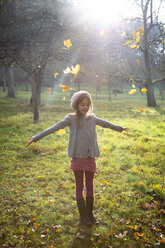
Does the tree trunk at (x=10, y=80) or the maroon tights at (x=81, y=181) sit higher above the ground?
the tree trunk at (x=10, y=80)

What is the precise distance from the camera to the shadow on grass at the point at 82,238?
285 centimetres

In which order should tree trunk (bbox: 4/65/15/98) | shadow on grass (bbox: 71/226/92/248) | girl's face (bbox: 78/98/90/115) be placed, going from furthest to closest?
tree trunk (bbox: 4/65/15/98), girl's face (bbox: 78/98/90/115), shadow on grass (bbox: 71/226/92/248)

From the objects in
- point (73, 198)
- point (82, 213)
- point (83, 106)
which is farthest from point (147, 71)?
point (82, 213)

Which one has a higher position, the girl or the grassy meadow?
the girl

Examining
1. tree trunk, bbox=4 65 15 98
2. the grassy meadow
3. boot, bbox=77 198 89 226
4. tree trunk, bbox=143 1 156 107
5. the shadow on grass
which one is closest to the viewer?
the shadow on grass

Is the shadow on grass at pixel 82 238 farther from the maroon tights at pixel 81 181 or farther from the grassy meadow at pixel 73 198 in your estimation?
the maroon tights at pixel 81 181

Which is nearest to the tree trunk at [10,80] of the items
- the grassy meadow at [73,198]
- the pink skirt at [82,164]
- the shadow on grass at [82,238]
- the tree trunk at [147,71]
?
the tree trunk at [147,71]

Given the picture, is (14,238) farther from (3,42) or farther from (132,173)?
(3,42)

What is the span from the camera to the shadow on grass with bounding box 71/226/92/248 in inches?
112

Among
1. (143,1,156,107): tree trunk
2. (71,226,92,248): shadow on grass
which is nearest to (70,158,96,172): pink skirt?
(71,226,92,248): shadow on grass

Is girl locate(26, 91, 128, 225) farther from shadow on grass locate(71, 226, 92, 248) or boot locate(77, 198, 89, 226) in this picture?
shadow on grass locate(71, 226, 92, 248)

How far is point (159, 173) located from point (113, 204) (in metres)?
1.65

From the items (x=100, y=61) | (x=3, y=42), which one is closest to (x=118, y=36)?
(x=100, y=61)

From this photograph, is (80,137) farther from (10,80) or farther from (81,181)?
(10,80)
